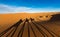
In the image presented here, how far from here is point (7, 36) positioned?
955 cm

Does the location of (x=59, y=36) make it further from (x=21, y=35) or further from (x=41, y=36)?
(x=21, y=35)

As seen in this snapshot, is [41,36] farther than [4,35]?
No

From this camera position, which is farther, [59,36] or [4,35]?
[4,35]

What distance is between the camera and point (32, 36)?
362 inches

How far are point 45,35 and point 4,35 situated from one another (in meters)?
2.44

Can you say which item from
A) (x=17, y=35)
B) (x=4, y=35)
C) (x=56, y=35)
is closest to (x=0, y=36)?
(x=4, y=35)

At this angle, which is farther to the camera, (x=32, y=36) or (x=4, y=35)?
(x=4, y=35)

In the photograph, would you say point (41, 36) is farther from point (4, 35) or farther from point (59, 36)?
point (4, 35)

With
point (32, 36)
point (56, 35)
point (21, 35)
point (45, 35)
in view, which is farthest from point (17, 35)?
point (56, 35)

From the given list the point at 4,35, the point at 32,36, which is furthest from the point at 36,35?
the point at 4,35

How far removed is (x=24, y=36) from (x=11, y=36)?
0.79 metres

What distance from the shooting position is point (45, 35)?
941 centimetres

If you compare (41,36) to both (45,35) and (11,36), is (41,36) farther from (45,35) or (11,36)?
(11,36)

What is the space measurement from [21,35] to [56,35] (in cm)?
201
